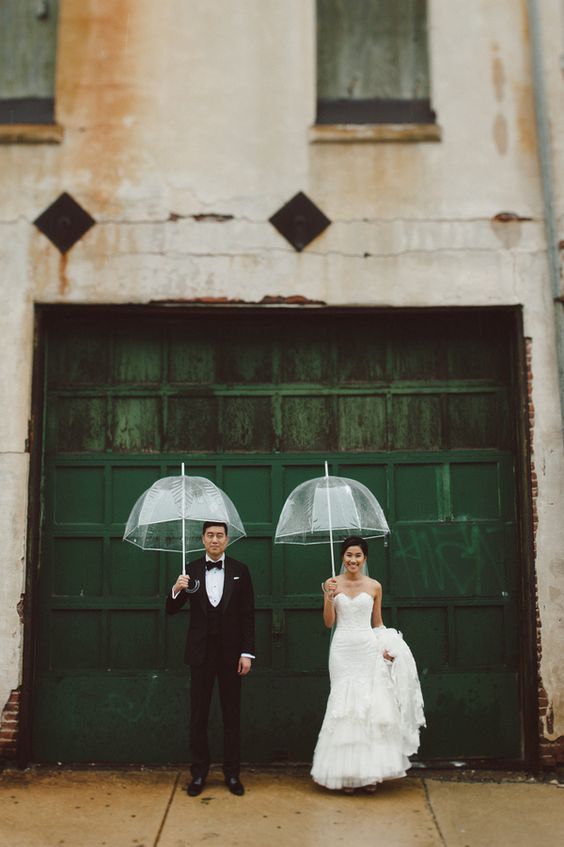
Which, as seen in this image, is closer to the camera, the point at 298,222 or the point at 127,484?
the point at 298,222

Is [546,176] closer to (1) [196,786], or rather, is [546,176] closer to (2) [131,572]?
(2) [131,572]

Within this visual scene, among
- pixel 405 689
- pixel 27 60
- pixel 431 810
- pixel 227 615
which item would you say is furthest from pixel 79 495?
pixel 27 60

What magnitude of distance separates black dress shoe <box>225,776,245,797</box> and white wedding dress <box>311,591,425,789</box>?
546 mm

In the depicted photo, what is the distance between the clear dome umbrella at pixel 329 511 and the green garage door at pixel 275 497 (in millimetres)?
1147

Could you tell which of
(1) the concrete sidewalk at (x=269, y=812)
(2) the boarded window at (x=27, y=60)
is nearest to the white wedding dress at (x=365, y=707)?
(1) the concrete sidewalk at (x=269, y=812)

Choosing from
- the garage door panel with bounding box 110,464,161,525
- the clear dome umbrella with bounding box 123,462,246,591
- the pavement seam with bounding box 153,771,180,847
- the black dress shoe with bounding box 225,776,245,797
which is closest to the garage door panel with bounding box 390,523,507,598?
the clear dome umbrella with bounding box 123,462,246,591

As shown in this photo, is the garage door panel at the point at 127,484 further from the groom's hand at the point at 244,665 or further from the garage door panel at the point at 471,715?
the garage door panel at the point at 471,715

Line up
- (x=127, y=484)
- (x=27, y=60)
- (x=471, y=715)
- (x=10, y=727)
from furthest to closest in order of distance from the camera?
(x=27, y=60) < (x=127, y=484) < (x=471, y=715) < (x=10, y=727)

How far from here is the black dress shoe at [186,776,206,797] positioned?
6160mm

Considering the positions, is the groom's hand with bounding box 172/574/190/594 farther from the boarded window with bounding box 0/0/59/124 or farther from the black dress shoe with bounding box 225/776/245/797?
the boarded window with bounding box 0/0/59/124

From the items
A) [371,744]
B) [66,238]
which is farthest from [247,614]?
[66,238]

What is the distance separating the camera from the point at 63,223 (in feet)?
23.6

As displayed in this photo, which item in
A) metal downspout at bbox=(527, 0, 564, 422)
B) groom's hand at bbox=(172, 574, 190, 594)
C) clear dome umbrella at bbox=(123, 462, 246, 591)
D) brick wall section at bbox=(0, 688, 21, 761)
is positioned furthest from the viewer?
metal downspout at bbox=(527, 0, 564, 422)

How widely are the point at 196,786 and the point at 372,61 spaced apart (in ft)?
20.3
